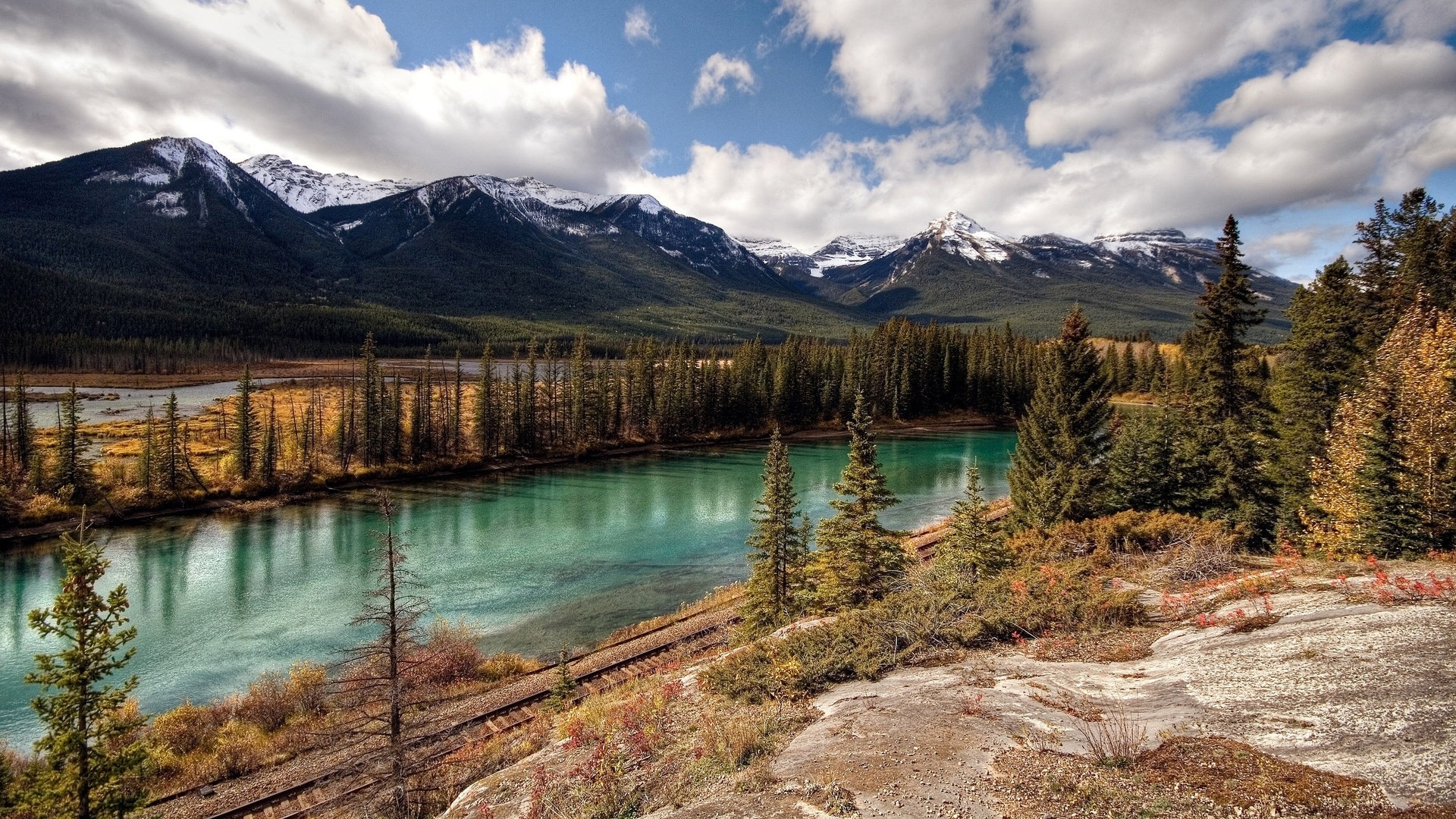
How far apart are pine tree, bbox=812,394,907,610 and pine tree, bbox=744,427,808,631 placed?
4.84ft

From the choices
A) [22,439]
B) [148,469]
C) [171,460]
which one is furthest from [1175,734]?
[22,439]

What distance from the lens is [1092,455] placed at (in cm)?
2727

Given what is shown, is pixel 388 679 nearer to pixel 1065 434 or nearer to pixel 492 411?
pixel 1065 434

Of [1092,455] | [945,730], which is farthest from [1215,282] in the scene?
[945,730]

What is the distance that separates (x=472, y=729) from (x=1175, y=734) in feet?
65.9

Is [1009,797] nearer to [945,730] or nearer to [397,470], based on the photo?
[945,730]

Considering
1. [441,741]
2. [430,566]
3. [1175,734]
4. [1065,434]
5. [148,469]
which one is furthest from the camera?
[148,469]

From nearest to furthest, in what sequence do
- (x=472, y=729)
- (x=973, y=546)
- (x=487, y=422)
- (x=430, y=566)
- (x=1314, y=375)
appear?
(x=973, y=546) → (x=472, y=729) → (x=1314, y=375) → (x=430, y=566) → (x=487, y=422)

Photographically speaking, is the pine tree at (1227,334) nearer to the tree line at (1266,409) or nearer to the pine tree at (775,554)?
the tree line at (1266,409)

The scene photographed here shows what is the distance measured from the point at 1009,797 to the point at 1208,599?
9003 mm

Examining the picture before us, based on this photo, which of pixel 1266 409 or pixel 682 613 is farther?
pixel 682 613

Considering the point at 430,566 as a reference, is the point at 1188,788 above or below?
above

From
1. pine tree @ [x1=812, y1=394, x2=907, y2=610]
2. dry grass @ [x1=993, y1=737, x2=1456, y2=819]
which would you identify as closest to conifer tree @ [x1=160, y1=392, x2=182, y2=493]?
pine tree @ [x1=812, y1=394, x2=907, y2=610]

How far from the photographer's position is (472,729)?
20172 mm
